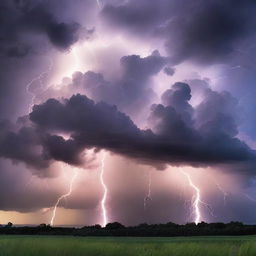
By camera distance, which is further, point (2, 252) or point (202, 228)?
point (202, 228)

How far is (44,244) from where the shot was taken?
2395 centimetres

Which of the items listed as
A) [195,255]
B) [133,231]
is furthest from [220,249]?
[133,231]

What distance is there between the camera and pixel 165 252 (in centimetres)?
2238

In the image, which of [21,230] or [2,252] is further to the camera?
[21,230]

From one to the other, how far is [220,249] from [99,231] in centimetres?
3890

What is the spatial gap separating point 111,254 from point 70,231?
133 ft

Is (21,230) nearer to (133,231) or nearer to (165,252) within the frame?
(133,231)

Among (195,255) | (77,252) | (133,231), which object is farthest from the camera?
(133,231)

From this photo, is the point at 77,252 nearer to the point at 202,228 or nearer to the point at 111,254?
the point at 111,254

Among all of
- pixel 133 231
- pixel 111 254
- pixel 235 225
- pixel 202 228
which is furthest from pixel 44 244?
pixel 235 225

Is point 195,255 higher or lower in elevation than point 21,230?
lower

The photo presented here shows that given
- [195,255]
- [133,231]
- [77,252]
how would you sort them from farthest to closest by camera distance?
[133,231], [77,252], [195,255]

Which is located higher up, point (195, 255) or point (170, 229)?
point (170, 229)

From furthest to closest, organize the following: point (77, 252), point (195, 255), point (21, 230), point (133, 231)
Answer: point (21, 230)
point (133, 231)
point (77, 252)
point (195, 255)
